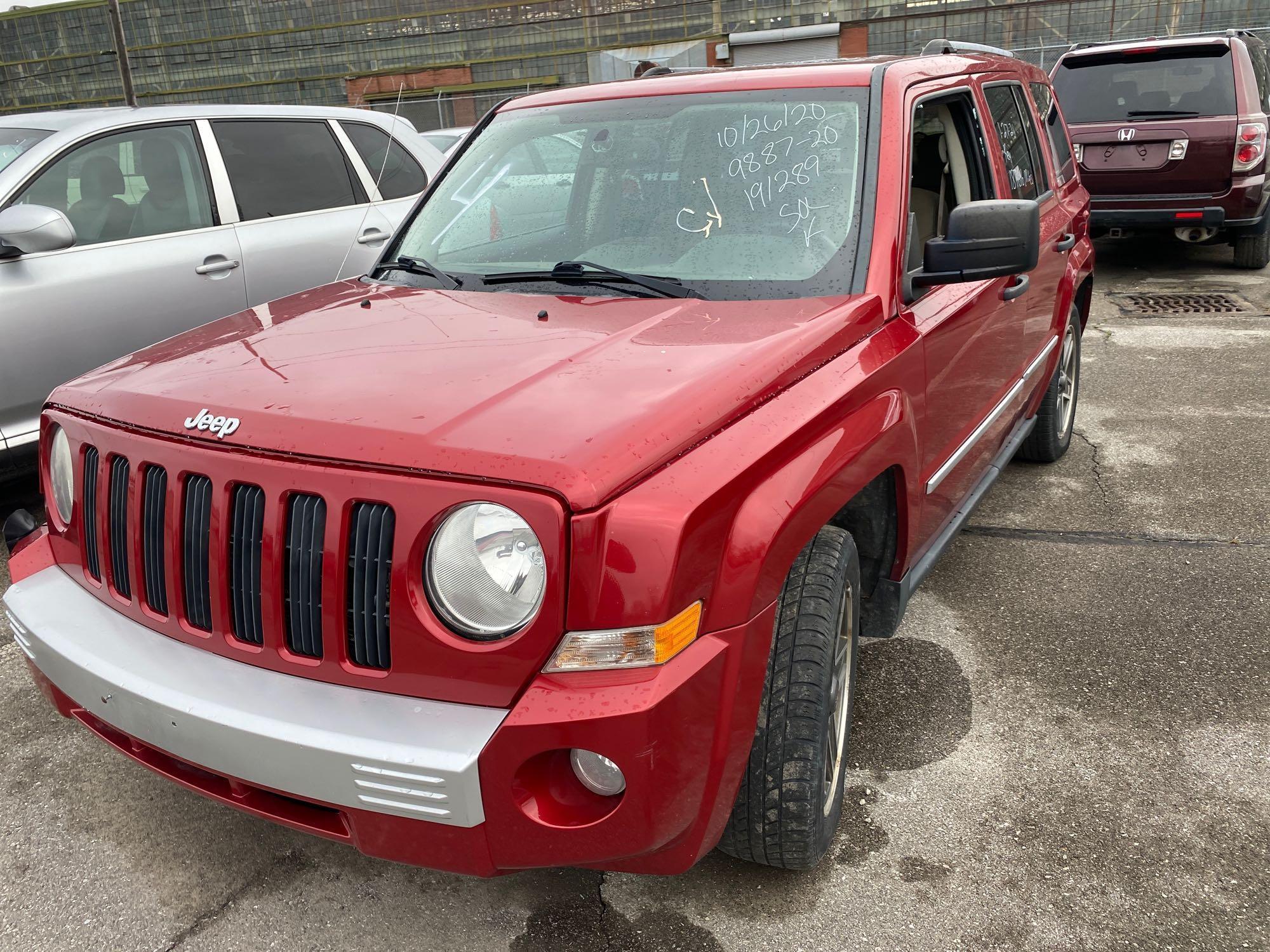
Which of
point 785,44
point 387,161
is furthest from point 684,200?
point 785,44

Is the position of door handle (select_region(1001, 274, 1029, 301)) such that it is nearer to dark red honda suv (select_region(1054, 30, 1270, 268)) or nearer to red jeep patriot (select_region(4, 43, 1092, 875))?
red jeep patriot (select_region(4, 43, 1092, 875))

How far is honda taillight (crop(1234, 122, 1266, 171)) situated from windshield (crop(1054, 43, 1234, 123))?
0.20 metres

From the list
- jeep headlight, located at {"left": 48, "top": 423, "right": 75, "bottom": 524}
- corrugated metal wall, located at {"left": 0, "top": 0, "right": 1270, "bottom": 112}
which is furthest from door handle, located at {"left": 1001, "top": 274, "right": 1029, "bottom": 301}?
corrugated metal wall, located at {"left": 0, "top": 0, "right": 1270, "bottom": 112}

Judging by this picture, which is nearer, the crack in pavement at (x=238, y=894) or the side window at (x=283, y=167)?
the crack in pavement at (x=238, y=894)

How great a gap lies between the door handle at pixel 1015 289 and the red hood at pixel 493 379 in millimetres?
1026

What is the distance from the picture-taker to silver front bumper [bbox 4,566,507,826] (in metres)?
1.73

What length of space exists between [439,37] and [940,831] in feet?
154

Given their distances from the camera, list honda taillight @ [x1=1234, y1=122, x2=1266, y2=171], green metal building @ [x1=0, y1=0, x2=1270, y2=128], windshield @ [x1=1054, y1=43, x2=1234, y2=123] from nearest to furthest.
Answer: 1. honda taillight @ [x1=1234, y1=122, x2=1266, y2=171]
2. windshield @ [x1=1054, y1=43, x2=1234, y2=123]
3. green metal building @ [x1=0, y1=0, x2=1270, y2=128]

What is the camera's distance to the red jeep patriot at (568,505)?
1.75 m

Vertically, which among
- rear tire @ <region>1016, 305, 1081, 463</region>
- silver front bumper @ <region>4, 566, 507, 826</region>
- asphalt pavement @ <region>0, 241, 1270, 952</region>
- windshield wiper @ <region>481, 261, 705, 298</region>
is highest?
windshield wiper @ <region>481, 261, 705, 298</region>

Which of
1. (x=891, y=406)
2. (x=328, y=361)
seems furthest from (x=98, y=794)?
(x=891, y=406)

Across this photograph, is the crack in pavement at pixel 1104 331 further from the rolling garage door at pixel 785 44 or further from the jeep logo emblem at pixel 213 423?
the rolling garage door at pixel 785 44

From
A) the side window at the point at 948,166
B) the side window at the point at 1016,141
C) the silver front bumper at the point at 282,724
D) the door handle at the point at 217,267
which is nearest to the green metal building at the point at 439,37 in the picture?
the door handle at the point at 217,267

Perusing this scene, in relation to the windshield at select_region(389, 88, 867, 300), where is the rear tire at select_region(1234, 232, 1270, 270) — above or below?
below
